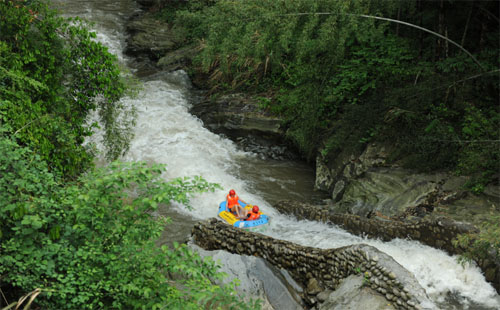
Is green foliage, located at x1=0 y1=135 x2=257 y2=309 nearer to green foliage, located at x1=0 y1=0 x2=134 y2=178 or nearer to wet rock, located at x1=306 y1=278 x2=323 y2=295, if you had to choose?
green foliage, located at x1=0 y1=0 x2=134 y2=178

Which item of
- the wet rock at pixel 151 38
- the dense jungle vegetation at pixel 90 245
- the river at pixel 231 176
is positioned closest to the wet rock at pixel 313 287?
the river at pixel 231 176

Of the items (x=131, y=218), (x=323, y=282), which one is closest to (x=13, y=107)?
(x=131, y=218)

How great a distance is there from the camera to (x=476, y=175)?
294 inches

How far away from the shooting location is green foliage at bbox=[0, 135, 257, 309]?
3195mm

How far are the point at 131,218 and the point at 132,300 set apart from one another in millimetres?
685

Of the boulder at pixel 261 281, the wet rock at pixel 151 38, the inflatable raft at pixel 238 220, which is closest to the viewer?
the boulder at pixel 261 281

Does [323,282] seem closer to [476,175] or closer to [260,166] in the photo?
[476,175]

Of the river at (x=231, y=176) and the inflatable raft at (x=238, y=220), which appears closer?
the river at (x=231, y=176)

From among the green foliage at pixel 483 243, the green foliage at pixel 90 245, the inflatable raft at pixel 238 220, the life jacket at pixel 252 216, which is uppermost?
the green foliage at pixel 90 245

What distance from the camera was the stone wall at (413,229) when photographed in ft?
19.2

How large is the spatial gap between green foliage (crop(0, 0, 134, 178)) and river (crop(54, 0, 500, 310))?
34.9 inches

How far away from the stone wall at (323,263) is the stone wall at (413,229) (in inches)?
Result: 66.7

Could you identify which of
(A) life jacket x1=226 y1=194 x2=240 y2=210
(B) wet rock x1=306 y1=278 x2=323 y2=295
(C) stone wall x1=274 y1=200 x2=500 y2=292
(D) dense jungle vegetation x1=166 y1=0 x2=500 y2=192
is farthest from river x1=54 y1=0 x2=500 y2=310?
(D) dense jungle vegetation x1=166 y1=0 x2=500 y2=192

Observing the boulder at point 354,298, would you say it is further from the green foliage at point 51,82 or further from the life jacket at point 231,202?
the green foliage at point 51,82
